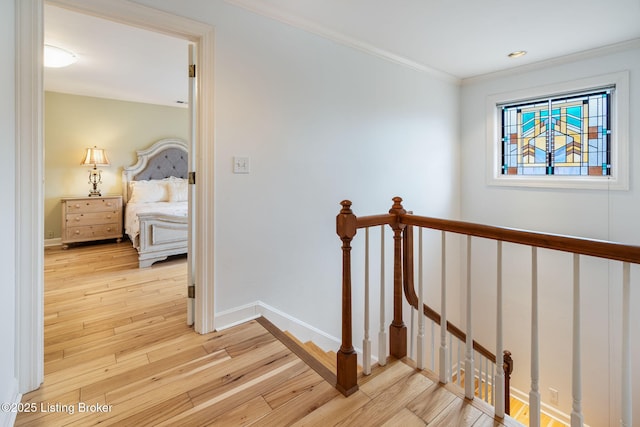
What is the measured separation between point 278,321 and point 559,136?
3.54 meters

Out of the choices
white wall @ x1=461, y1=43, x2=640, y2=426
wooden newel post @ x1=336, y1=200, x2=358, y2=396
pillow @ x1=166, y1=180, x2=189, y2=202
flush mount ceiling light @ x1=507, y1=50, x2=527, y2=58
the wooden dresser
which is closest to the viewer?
wooden newel post @ x1=336, y1=200, x2=358, y2=396

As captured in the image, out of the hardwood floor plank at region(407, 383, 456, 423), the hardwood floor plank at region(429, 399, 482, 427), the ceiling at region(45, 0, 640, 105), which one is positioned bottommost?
the hardwood floor plank at region(429, 399, 482, 427)

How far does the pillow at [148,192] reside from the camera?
5.12 metres

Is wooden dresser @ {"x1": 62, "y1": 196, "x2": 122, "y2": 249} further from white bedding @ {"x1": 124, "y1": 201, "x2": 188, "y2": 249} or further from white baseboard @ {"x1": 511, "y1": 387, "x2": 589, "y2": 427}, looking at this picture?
white baseboard @ {"x1": 511, "y1": 387, "x2": 589, "y2": 427}

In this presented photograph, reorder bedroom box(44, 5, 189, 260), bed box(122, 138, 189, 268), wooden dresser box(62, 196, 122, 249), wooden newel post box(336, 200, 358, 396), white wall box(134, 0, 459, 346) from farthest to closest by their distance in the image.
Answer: wooden dresser box(62, 196, 122, 249), bed box(122, 138, 189, 268), bedroom box(44, 5, 189, 260), white wall box(134, 0, 459, 346), wooden newel post box(336, 200, 358, 396)

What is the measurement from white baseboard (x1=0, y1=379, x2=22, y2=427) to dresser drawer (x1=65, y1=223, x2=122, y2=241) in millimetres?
3975

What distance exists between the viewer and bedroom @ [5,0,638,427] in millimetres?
2164

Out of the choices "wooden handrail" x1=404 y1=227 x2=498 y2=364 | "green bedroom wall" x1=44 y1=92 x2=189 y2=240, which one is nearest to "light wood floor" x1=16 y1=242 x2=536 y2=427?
"wooden handrail" x1=404 y1=227 x2=498 y2=364

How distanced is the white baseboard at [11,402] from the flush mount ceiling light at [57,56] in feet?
10.1

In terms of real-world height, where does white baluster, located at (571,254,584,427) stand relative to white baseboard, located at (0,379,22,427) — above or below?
above

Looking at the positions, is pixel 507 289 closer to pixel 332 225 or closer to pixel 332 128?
pixel 332 225

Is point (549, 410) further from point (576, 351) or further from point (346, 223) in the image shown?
point (346, 223)

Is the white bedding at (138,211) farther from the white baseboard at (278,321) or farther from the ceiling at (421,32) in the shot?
the white baseboard at (278,321)

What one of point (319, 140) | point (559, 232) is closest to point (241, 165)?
point (319, 140)
